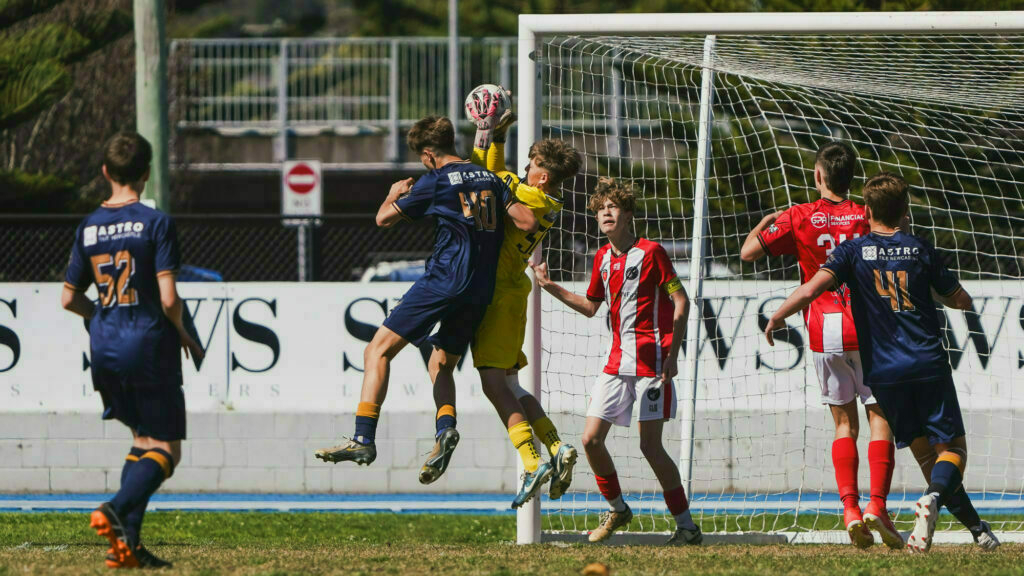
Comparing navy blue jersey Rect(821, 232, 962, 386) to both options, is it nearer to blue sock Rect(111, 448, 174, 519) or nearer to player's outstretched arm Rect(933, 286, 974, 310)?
player's outstretched arm Rect(933, 286, 974, 310)

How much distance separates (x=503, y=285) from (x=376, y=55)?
16.8 m

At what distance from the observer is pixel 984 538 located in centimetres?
721

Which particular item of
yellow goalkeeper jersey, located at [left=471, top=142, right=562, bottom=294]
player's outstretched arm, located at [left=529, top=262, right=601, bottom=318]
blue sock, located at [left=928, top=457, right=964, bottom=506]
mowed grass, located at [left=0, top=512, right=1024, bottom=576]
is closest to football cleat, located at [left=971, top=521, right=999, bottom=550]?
mowed grass, located at [left=0, top=512, right=1024, bottom=576]

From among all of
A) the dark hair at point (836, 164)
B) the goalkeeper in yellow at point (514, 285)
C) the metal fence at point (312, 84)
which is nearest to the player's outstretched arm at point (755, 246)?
the dark hair at point (836, 164)

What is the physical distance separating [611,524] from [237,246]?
6.57m

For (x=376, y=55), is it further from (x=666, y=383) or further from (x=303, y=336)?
(x=666, y=383)

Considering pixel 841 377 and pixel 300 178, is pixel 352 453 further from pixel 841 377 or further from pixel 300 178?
pixel 300 178

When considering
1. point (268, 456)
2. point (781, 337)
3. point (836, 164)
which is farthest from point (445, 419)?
point (268, 456)

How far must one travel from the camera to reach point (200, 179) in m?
23.4

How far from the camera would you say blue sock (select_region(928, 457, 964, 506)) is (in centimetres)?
657

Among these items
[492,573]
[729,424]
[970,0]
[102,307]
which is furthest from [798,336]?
[102,307]

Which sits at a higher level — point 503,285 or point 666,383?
point 503,285

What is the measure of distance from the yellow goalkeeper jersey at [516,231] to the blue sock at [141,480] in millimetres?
2215

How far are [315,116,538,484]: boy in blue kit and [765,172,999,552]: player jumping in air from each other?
159 centimetres
